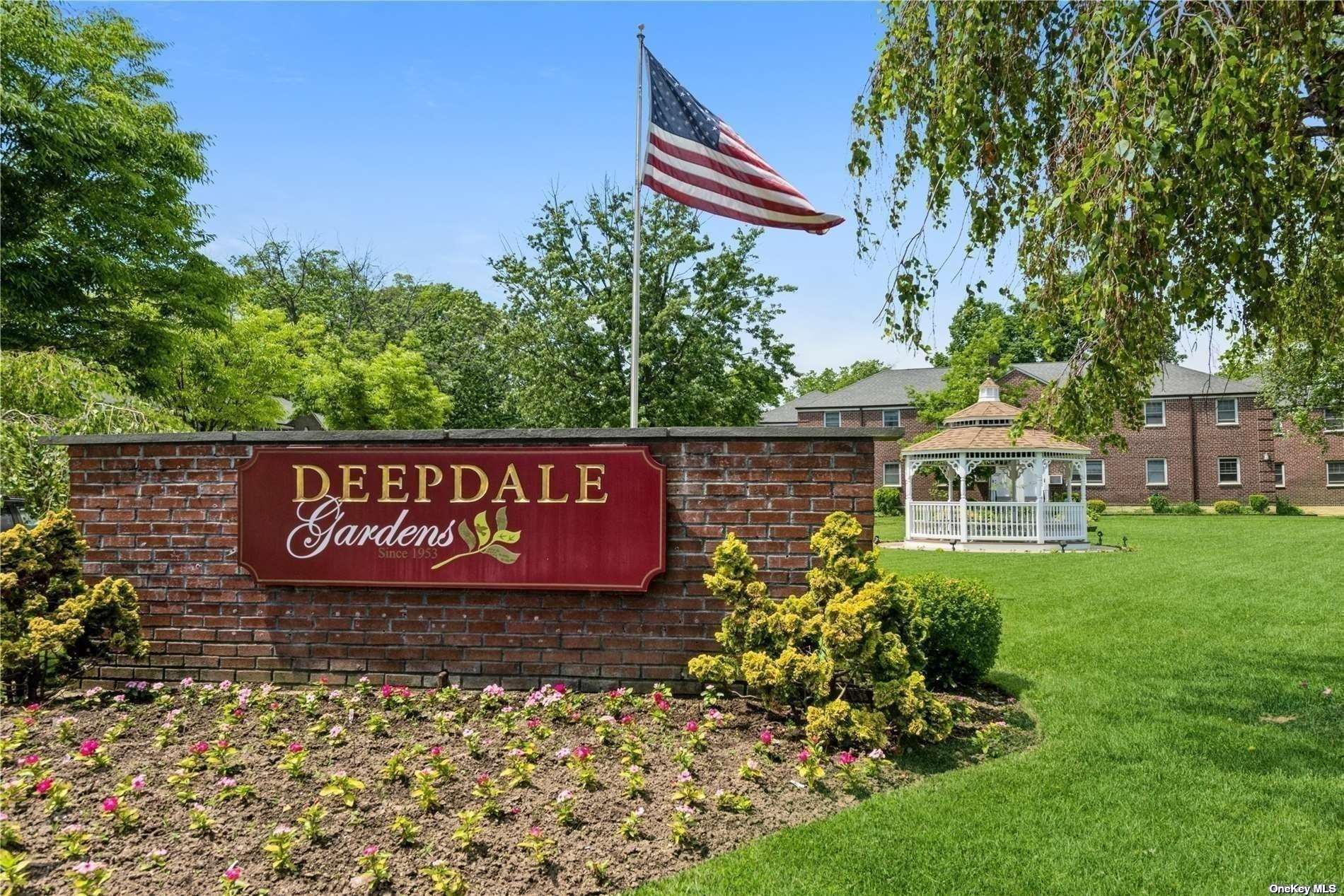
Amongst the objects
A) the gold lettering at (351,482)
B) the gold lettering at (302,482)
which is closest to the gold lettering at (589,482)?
the gold lettering at (351,482)

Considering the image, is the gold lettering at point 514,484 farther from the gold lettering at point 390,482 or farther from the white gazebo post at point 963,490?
the white gazebo post at point 963,490

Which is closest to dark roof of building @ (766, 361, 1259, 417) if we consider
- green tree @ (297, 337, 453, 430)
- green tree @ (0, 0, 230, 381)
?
green tree @ (297, 337, 453, 430)

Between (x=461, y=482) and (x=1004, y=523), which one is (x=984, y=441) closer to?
(x=1004, y=523)

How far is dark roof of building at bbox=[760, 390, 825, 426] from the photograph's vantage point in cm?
4603

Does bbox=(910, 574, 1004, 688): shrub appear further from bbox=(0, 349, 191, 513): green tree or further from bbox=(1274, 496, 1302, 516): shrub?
bbox=(1274, 496, 1302, 516): shrub

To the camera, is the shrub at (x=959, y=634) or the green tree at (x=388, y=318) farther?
the green tree at (x=388, y=318)

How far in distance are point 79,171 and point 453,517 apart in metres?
17.8

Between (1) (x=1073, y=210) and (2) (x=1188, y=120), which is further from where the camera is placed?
(2) (x=1188, y=120)

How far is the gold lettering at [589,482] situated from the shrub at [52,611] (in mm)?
3140

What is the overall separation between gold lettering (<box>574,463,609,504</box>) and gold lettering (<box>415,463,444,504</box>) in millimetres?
976

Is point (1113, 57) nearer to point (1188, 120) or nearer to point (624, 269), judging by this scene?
point (1188, 120)

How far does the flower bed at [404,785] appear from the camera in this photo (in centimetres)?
340

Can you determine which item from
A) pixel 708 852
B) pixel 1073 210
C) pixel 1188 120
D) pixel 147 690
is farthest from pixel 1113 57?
pixel 147 690

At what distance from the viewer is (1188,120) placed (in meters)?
4.27
